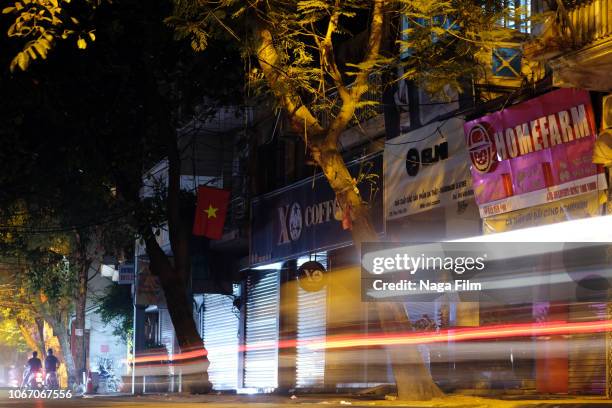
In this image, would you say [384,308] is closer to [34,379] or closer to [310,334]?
[310,334]

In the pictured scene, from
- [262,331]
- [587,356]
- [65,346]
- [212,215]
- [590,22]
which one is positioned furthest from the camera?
[65,346]

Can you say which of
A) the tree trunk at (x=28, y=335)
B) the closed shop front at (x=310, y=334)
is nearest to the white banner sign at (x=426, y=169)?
the closed shop front at (x=310, y=334)

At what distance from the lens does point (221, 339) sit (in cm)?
3167

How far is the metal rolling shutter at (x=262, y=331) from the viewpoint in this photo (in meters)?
27.6

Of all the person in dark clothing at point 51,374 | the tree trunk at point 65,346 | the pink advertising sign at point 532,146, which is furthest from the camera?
the tree trunk at point 65,346

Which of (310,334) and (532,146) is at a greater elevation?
(532,146)

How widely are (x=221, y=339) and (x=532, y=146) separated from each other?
16.8m

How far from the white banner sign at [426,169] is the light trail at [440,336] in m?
2.38

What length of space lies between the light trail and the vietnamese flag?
10.7 ft

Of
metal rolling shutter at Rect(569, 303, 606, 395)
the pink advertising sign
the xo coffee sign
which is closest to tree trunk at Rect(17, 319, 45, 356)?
the xo coffee sign

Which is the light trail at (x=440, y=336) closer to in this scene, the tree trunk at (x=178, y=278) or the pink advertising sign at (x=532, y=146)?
the tree trunk at (x=178, y=278)

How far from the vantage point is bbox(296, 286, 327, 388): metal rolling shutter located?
24969 mm

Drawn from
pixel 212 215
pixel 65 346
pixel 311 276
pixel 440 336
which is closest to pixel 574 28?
pixel 440 336

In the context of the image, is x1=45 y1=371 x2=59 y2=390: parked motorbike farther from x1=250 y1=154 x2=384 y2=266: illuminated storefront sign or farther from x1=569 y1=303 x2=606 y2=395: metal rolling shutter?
x1=569 y1=303 x2=606 y2=395: metal rolling shutter
